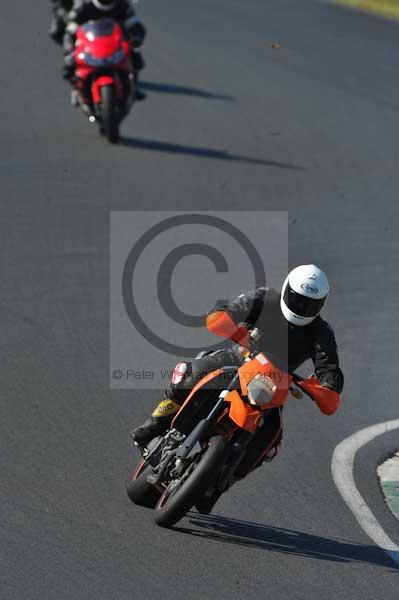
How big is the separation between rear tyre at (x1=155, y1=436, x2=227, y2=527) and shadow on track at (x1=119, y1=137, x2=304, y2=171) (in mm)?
8939

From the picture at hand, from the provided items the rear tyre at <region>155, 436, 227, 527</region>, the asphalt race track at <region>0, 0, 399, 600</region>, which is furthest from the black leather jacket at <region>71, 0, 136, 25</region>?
the rear tyre at <region>155, 436, 227, 527</region>

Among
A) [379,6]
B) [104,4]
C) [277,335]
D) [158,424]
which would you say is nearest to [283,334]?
[277,335]

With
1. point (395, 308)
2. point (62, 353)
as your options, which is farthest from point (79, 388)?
point (395, 308)

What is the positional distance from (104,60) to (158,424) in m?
8.21

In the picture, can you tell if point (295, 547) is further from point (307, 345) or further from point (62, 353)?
point (62, 353)

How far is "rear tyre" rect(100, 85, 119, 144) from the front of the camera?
47.0 feet

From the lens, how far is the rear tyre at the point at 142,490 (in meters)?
7.04

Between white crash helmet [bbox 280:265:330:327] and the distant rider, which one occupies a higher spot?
the distant rider

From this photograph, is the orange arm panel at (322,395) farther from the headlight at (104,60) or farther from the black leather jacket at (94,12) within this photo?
the black leather jacket at (94,12)

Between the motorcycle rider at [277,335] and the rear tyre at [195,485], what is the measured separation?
0.38 m

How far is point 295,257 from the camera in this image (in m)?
12.2

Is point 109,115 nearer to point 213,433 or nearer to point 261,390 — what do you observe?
point 213,433

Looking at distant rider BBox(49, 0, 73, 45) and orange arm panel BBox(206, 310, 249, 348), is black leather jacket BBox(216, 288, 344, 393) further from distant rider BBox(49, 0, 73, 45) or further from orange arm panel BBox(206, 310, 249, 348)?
distant rider BBox(49, 0, 73, 45)

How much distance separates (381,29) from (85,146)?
983 cm
